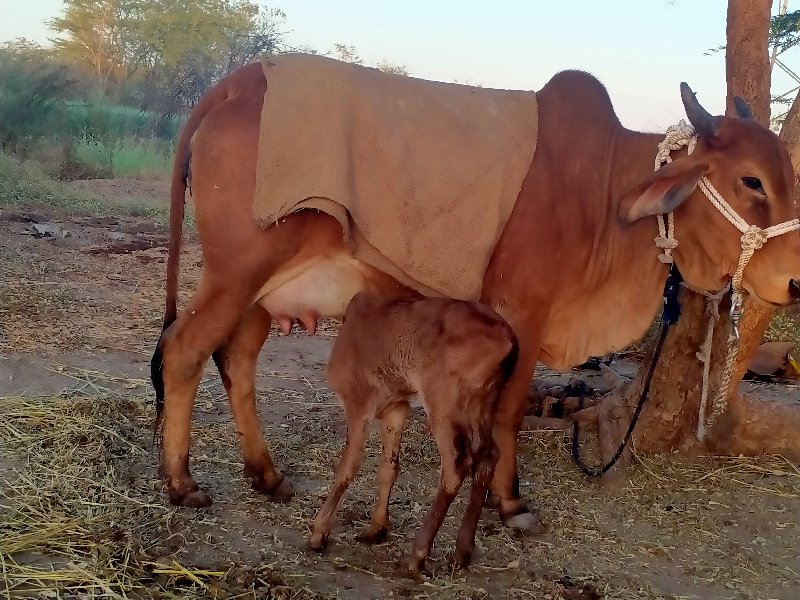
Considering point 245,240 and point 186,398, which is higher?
point 245,240

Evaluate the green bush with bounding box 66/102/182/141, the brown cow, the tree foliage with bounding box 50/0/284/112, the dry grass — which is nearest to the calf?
the dry grass

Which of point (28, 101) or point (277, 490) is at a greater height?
point (28, 101)

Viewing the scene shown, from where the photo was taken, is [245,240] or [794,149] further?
[794,149]

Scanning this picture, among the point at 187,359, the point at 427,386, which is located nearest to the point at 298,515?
the point at 187,359

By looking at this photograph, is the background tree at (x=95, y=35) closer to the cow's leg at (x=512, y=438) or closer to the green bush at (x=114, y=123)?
the green bush at (x=114, y=123)

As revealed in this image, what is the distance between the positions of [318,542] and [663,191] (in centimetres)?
205

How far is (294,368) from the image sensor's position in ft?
19.8

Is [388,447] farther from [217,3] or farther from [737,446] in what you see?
[217,3]

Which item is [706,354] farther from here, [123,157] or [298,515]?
[123,157]

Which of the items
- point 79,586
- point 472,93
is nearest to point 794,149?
point 472,93

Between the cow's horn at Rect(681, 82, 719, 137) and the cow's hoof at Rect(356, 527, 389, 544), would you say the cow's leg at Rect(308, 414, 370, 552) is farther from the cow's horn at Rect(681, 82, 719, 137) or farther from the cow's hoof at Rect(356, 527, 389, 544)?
the cow's horn at Rect(681, 82, 719, 137)

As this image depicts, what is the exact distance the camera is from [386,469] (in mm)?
3340

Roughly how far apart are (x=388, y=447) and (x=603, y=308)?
1242 mm

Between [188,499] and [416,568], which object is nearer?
[416,568]
